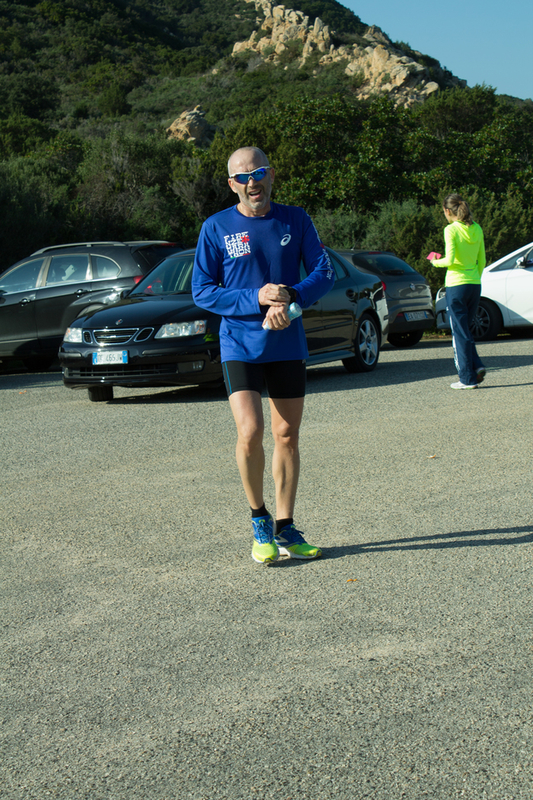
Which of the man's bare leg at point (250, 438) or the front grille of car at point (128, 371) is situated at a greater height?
the man's bare leg at point (250, 438)

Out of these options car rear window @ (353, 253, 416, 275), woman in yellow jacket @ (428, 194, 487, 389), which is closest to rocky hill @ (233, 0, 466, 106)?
car rear window @ (353, 253, 416, 275)

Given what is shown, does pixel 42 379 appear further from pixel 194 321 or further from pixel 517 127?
pixel 517 127

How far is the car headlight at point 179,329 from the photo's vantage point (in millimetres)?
9219

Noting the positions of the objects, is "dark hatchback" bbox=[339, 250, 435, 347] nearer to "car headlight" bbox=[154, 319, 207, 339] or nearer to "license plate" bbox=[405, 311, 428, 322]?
"license plate" bbox=[405, 311, 428, 322]

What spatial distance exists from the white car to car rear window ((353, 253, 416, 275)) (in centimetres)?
77

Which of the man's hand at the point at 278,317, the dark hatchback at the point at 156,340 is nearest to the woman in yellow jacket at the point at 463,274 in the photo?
the dark hatchback at the point at 156,340

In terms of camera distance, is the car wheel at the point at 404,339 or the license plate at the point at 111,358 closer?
the license plate at the point at 111,358

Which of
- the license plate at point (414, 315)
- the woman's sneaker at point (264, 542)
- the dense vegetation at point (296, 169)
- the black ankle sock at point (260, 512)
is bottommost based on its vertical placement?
the license plate at point (414, 315)

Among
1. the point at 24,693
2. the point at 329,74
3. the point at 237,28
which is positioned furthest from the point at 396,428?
the point at 237,28

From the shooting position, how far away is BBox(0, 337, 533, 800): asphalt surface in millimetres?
2365

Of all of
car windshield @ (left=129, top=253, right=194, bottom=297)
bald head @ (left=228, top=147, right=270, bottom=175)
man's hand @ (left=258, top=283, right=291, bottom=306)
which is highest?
bald head @ (left=228, top=147, right=270, bottom=175)

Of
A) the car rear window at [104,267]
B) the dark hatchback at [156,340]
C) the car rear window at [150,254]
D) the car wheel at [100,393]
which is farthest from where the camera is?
the car rear window at [104,267]

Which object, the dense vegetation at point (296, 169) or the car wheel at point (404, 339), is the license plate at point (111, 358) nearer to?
the car wheel at point (404, 339)

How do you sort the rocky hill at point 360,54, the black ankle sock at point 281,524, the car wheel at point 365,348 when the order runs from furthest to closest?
1. the rocky hill at point 360,54
2. the car wheel at point 365,348
3. the black ankle sock at point 281,524
